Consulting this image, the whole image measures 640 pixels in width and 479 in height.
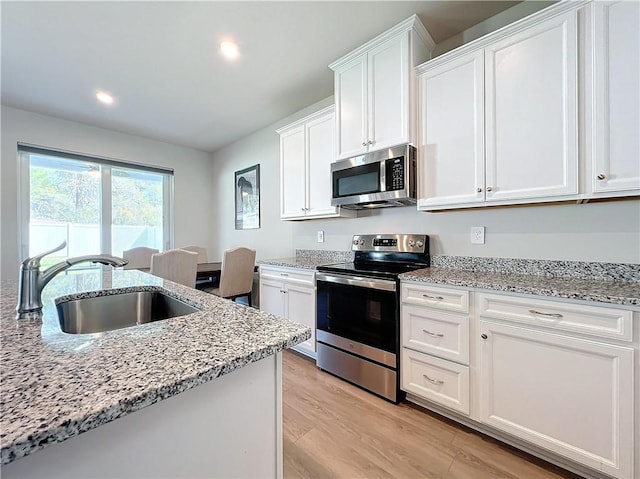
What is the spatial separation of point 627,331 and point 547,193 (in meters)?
0.73

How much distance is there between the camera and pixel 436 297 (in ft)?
5.57

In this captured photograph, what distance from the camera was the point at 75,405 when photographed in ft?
1.40

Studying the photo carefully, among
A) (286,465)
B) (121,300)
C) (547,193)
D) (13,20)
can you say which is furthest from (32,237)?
(547,193)

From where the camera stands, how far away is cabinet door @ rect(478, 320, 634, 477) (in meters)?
1.18

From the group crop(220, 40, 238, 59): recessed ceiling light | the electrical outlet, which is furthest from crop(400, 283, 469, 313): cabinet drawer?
crop(220, 40, 238, 59): recessed ceiling light

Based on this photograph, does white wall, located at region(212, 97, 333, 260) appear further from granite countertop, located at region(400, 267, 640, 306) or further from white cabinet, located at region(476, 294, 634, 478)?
white cabinet, located at region(476, 294, 634, 478)

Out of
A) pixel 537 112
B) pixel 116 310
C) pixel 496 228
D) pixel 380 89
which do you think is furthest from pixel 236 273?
pixel 537 112

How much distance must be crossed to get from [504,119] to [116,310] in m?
2.31

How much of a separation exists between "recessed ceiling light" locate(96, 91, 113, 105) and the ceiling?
0.21ft

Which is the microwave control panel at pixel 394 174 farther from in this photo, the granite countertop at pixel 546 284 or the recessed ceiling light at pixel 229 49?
the recessed ceiling light at pixel 229 49

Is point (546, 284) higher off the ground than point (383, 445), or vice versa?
point (546, 284)

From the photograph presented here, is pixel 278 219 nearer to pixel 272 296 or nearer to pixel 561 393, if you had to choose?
pixel 272 296

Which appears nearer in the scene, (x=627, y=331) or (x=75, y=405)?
(x=75, y=405)

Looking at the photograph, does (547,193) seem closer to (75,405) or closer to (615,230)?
(615,230)
